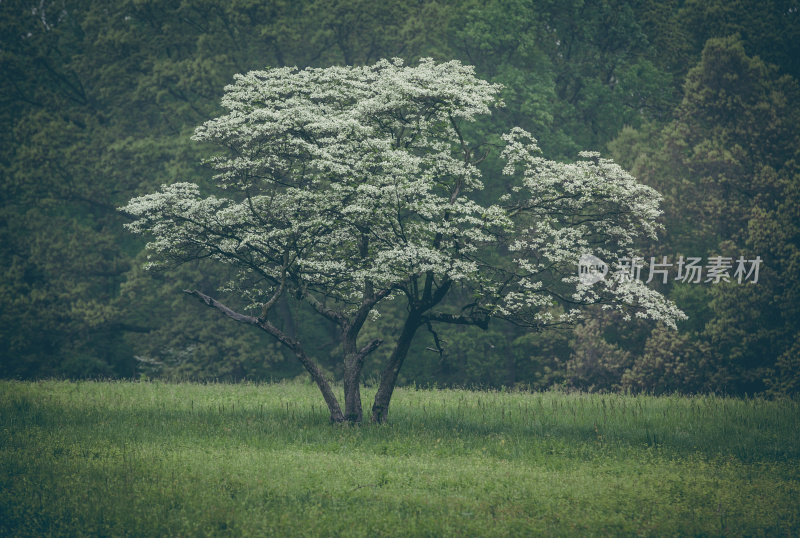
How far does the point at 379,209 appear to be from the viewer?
69.6 feet

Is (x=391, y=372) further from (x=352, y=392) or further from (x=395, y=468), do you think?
(x=395, y=468)

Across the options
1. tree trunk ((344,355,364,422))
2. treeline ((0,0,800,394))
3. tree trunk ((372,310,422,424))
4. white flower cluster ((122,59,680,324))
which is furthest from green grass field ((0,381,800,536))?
treeline ((0,0,800,394))

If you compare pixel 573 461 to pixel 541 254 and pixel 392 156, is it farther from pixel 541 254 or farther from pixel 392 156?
pixel 392 156

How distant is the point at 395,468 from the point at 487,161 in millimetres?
29099

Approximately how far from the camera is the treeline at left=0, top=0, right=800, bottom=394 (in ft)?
125

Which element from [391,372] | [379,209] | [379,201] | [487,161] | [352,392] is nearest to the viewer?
[379,201]

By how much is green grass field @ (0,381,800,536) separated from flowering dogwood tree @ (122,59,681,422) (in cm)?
325

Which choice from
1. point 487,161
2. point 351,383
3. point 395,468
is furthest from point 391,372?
point 487,161

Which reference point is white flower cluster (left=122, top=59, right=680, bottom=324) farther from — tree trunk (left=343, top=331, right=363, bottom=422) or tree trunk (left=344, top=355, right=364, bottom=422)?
tree trunk (left=344, top=355, right=364, bottom=422)

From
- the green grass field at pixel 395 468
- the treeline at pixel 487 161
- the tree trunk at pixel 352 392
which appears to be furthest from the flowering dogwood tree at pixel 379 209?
the treeline at pixel 487 161

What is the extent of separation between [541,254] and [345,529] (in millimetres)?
12019

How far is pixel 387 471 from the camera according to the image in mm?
17141

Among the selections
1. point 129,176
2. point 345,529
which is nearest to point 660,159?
point 129,176

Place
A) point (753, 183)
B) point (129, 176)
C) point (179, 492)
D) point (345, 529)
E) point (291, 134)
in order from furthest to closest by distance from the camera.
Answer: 1. point (129, 176)
2. point (753, 183)
3. point (291, 134)
4. point (179, 492)
5. point (345, 529)
